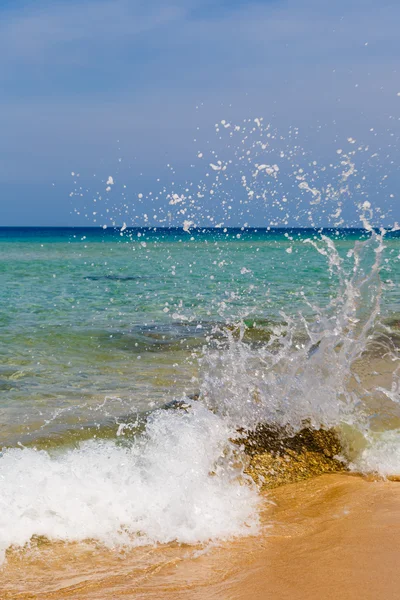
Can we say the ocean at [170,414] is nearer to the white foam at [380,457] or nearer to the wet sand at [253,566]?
the white foam at [380,457]

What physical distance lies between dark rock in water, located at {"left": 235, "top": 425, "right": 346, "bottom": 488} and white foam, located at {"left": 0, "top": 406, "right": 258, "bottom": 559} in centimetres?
18

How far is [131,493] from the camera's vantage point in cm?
385

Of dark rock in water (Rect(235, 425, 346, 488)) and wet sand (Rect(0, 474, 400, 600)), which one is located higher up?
dark rock in water (Rect(235, 425, 346, 488))

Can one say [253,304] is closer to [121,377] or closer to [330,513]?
[121,377]

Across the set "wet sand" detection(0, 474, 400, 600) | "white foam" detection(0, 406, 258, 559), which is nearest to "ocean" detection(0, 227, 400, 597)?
"white foam" detection(0, 406, 258, 559)

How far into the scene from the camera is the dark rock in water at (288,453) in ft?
14.3

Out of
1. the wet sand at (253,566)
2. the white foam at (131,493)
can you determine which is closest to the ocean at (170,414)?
the white foam at (131,493)

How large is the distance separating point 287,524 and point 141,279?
1499cm

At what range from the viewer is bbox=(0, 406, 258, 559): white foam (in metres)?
3.59

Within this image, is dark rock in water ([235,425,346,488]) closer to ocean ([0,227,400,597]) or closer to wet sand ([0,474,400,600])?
ocean ([0,227,400,597])

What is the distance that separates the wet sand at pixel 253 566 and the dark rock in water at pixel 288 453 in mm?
476

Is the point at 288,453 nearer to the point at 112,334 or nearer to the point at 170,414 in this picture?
the point at 170,414

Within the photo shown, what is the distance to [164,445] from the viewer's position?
169 inches

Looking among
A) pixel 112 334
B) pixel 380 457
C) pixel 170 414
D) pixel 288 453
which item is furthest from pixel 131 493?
pixel 112 334
